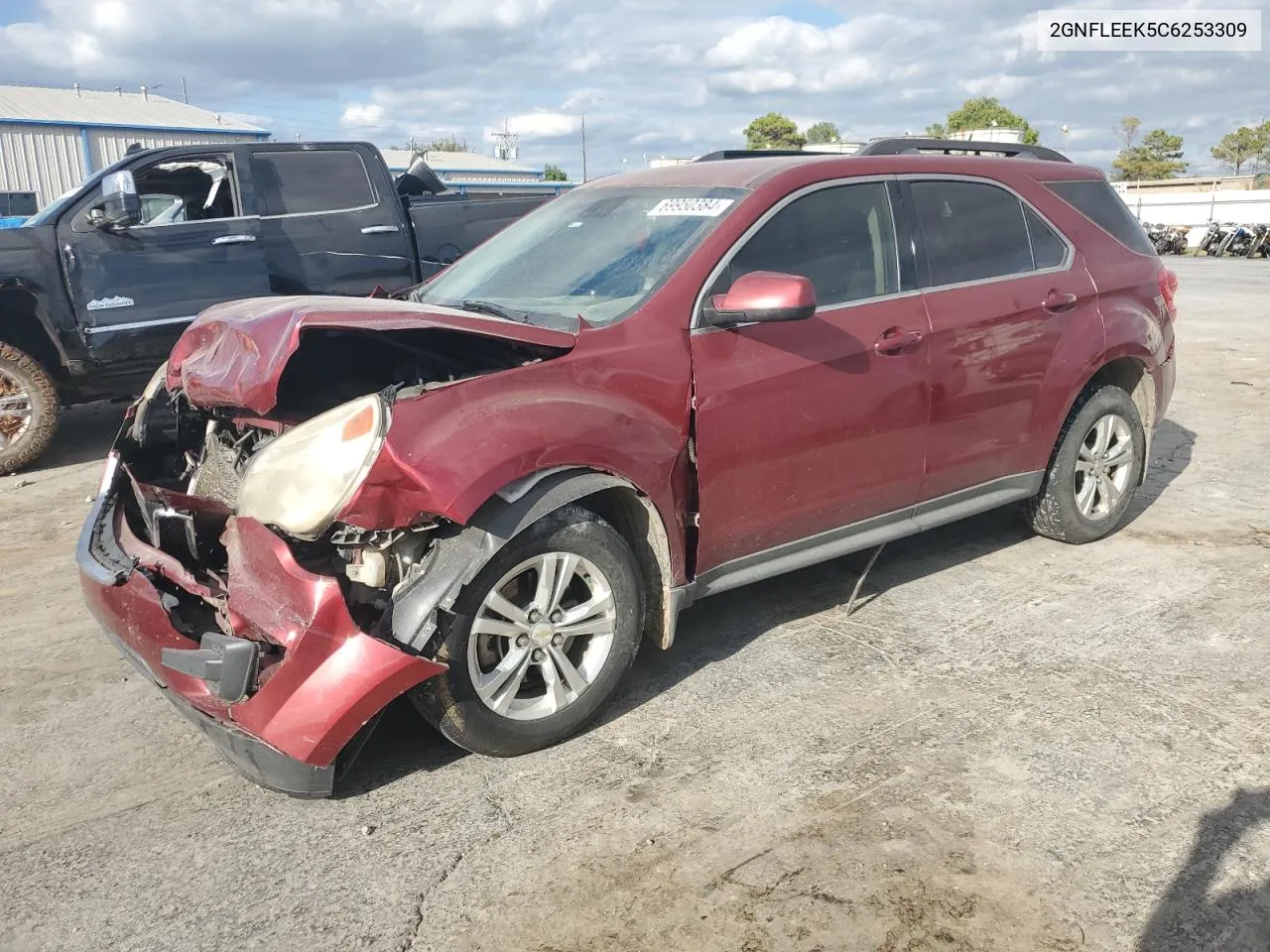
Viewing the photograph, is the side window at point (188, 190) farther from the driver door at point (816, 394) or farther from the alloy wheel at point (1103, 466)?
the alloy wheel at point (1103, 466)

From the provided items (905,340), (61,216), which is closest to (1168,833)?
(905,340)

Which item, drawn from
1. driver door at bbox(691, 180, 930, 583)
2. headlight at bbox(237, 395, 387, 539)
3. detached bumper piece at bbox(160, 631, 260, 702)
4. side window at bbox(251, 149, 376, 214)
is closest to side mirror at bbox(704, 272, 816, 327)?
driver door at bbox(691, 180, 930, 583)

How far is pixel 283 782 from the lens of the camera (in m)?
2.79

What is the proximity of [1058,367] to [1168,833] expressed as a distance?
2.31m

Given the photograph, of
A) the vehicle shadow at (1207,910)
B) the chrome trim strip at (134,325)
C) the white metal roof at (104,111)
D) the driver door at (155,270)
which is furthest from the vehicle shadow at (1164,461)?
the white metal roof at (104,111)

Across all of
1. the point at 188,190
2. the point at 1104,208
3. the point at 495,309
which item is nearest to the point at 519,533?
the point at 495,309

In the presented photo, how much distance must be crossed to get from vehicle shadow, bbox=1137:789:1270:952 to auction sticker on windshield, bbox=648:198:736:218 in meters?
2.46

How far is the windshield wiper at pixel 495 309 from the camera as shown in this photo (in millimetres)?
3525

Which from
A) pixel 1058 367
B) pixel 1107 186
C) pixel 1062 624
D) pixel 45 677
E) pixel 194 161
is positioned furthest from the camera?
pixel 194 161

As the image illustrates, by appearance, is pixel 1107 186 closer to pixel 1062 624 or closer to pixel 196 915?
pixel 1062 624

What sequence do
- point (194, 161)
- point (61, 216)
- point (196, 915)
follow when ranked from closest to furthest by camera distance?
point (196, 915) → point (61, 216) → point (194, 161)

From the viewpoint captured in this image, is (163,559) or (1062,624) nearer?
(163,559)

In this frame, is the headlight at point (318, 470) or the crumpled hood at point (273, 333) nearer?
the headlight at point (318, 470)

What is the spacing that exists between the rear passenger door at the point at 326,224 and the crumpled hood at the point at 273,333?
4057 mm
